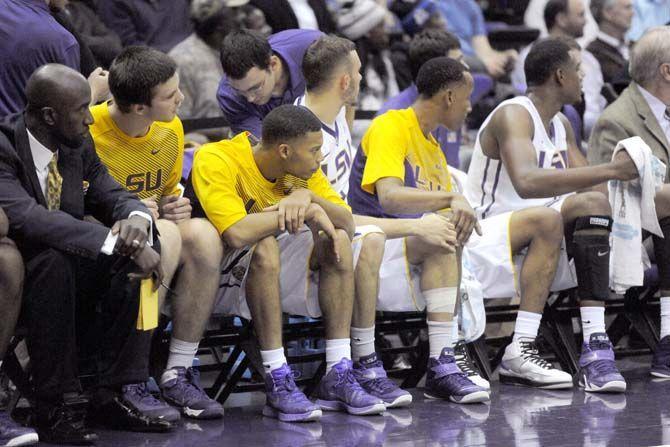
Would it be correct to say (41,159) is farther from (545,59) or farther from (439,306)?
(545,59)

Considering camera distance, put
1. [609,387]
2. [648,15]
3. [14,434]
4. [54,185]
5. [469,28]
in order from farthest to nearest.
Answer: [648,15], [469,28], [609,387], [54,185], [14,434]

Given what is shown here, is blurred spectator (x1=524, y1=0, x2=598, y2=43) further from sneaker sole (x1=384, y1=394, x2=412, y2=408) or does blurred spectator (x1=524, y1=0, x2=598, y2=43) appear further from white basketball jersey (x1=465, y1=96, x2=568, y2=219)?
sneaker sole (x1=384, y1=394, x2=412, y2=408)

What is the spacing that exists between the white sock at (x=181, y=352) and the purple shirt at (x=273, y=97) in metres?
1.00

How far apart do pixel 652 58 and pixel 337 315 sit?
2.19 metres

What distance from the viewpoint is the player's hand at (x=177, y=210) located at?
4.73m

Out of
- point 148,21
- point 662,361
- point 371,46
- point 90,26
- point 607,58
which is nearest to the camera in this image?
point 662,361

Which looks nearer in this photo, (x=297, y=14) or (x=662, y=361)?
(x=662, y=361)

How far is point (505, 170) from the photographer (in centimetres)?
573

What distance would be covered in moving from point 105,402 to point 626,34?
21.5 feet

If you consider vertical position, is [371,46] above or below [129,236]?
below

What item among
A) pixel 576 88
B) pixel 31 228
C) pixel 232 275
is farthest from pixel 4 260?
pixel 576 88

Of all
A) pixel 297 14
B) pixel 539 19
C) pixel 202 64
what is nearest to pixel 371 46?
pixel 297 14

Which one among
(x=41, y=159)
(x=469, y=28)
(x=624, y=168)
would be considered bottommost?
(x=469, y=28)

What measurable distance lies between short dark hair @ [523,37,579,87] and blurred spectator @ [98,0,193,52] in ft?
7.14
